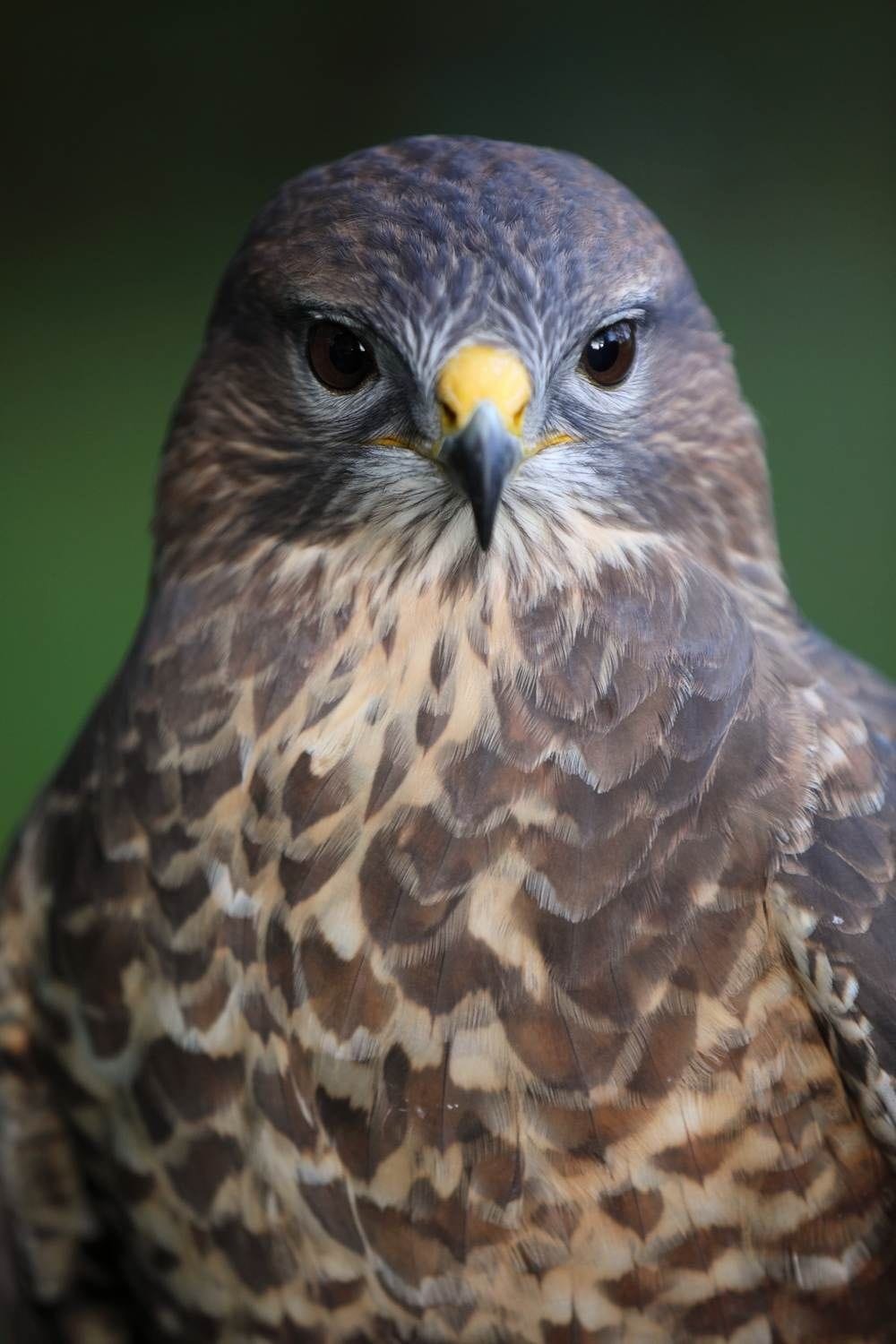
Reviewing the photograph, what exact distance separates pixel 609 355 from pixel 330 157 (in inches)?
63.6

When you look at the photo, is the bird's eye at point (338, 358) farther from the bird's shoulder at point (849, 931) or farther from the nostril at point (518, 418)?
the bird's shoulder at point (849, 931)

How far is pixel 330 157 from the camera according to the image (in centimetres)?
256

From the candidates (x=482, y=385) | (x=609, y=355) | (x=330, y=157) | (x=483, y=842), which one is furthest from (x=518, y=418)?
(x=330, y=157)

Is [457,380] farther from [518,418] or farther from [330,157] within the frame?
[330,157]

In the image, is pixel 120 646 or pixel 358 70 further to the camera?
pixel 120 646

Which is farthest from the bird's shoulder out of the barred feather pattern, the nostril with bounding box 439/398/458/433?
the nostril with bounding box 439/398/458/433

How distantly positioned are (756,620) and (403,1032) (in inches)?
16.4

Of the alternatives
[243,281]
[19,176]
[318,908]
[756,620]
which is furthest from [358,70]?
[318,908]

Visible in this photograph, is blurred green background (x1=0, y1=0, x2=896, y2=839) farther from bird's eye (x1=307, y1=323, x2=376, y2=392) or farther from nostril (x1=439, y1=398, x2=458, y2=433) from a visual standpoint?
nostril (x1=439, y1=398, x2=458, y2=433)

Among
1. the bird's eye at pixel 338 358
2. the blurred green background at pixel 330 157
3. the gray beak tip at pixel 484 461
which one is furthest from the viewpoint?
the blurred green background at pixel 330 157

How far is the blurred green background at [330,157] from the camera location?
250 centimetres

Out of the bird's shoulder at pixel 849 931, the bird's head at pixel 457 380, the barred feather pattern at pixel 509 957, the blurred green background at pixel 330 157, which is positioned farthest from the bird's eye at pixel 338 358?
the blurred green background at pixel 330 157

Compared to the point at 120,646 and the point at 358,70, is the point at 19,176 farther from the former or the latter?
the point at 120,646

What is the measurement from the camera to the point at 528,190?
107cm
